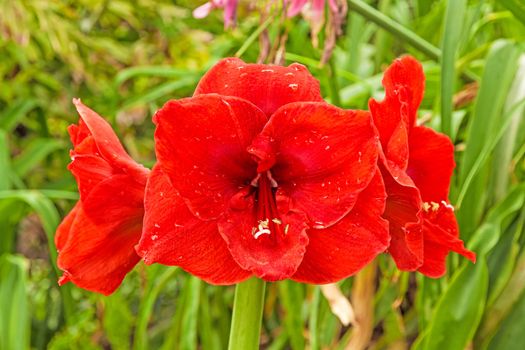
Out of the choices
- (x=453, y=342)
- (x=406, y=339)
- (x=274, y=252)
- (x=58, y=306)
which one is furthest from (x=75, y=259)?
(x=58, y=306)

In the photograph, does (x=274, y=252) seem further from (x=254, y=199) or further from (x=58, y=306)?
(x=58, y=306)

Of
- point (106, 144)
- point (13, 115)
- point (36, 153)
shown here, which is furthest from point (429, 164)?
point (13, 115)

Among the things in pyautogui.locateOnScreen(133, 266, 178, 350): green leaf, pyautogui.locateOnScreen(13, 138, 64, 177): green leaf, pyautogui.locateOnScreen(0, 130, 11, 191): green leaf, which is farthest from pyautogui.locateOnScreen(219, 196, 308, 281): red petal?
pyautogui.locateOnScreen(13, 138, 64, 177): green leaf

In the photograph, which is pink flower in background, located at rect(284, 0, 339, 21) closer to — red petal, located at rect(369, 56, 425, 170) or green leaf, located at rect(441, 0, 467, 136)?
green leaf, located at rect(441, 0, 467, 136)

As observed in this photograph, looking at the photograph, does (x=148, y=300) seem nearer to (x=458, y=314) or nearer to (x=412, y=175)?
(x=458, y=314)

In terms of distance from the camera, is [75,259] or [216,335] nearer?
[75,259]

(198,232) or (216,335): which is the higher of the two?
(198,232)

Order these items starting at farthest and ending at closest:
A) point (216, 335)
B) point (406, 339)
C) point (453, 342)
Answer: point (216, 335) < point (406, 339) < point (453, 342)

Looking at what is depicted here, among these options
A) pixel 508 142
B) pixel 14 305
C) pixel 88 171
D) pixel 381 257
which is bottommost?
pixel 14 305
